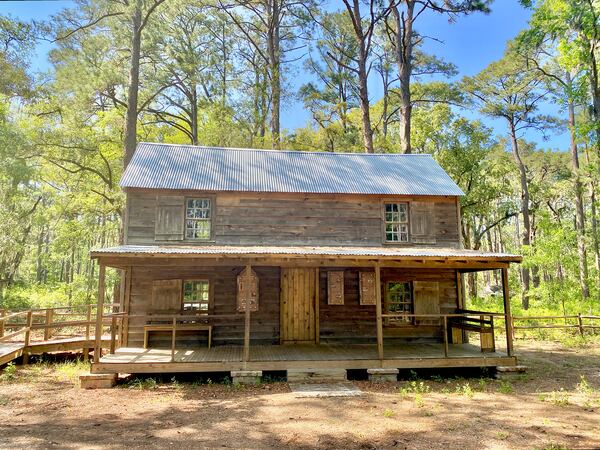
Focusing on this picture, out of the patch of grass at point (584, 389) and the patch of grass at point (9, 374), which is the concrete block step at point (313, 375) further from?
the patch of grass at point (9, 374)

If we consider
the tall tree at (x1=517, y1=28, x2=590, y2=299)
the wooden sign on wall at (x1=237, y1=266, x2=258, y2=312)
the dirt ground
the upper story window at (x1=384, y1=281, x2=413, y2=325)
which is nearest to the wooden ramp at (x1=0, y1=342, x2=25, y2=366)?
the dirt ground

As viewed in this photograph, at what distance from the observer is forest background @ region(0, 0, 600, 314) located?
1878 cm

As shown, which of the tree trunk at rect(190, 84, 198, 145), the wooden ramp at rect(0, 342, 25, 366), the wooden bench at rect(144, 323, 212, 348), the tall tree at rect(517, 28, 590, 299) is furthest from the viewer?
the tree trunk at rect(190, 84, 198, 145)

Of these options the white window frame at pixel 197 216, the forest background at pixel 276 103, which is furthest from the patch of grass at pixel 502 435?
the forest background at pixel 276 103

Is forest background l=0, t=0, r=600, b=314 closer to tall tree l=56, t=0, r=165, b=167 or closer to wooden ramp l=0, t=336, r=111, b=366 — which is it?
tall tree l=56, t=0, r=165, b=167

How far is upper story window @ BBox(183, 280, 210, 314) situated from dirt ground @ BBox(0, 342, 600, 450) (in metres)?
2.63

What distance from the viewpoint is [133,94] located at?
58.7 feet

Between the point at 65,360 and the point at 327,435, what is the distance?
10246 millimetres

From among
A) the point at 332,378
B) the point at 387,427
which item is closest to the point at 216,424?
the point at 387,427

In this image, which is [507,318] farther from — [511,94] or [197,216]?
[511,94]

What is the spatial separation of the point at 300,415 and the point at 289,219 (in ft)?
22.6

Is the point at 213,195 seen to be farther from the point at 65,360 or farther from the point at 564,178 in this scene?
the point at 564,178

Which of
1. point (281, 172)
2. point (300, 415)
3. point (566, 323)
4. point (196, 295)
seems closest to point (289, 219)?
point (281, 172)

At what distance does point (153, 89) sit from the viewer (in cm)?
2342
